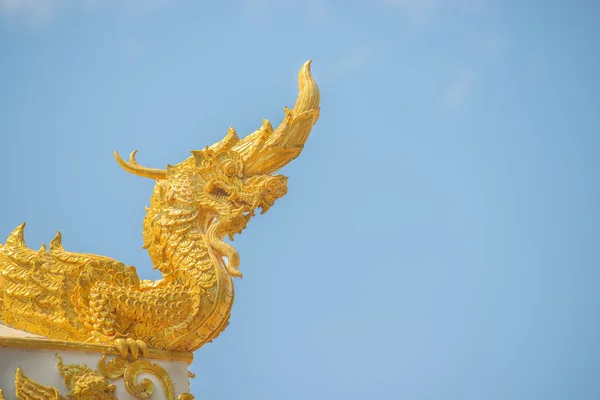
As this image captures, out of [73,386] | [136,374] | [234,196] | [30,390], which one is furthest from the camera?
[234,196]

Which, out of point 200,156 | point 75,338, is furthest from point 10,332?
point 200,156

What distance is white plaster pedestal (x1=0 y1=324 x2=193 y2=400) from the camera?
3.29 meters

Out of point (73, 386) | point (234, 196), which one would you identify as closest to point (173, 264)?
point (234, 196)

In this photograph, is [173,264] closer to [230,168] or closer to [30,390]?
[230,168]

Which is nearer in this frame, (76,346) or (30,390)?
(30,390)

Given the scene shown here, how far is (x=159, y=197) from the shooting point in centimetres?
407

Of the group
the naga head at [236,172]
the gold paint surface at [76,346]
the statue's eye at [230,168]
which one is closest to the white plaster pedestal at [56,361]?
the gold paint surface at [76,346]

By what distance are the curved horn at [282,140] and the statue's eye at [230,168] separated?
Result: 0.18 feet

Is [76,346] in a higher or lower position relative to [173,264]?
lower

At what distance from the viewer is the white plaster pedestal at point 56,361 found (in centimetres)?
329

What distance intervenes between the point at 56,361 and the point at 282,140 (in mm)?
1425

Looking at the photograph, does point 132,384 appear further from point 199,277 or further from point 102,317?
point 199,277

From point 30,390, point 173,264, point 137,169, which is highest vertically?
point 137,169

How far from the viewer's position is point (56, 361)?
11.2 feet
